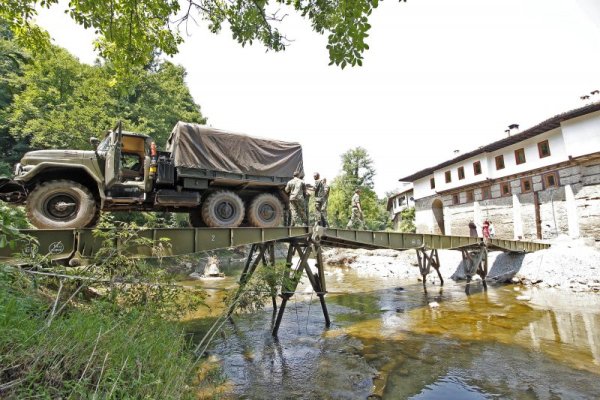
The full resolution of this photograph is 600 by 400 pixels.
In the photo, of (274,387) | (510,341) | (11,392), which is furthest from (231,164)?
(510,341)

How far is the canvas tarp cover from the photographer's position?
8188 millimetres

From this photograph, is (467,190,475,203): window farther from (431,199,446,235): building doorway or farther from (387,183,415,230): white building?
(387,183,415,230): white building

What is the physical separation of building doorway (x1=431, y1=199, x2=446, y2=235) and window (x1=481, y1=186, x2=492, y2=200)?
5.23 meters

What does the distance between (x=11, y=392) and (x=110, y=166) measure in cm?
592

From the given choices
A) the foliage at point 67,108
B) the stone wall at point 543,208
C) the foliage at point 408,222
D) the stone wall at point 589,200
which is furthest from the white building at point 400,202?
the foliage at point 67,108

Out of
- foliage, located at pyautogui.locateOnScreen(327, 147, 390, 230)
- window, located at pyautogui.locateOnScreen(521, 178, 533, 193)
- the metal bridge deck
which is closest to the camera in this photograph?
the metal bridge deck

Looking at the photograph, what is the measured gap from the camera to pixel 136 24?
491 centimetres

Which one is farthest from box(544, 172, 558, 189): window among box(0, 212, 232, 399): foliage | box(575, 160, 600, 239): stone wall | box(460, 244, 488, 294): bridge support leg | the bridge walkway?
box(0, 212, 232, 399): foliage

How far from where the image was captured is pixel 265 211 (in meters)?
9.48

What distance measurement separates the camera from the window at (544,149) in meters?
20.4

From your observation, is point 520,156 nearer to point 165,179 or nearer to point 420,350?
point 420,350

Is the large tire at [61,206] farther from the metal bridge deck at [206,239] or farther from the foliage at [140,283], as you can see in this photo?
the foliage at [140,283]

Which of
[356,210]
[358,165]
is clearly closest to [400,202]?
[358,165]

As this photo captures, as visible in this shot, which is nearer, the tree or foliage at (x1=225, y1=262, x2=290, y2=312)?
foliage at (x1=225, y1=262, x2=290, y2=312)
